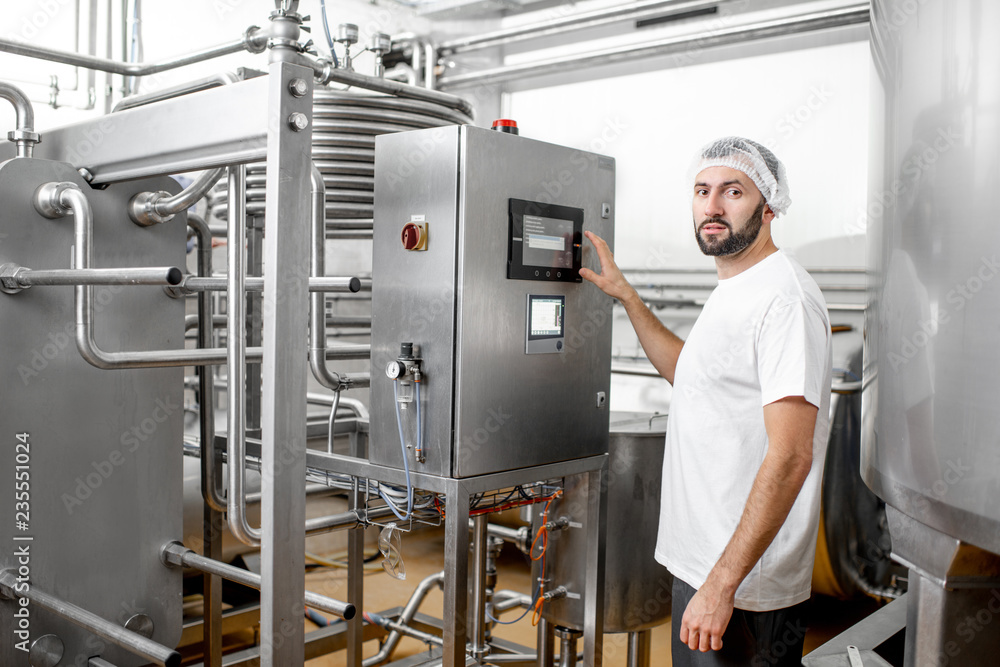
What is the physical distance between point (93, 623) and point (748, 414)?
4.22 feet

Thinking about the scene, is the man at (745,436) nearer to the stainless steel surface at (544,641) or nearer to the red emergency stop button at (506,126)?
the red emergency stop button at (506,126)

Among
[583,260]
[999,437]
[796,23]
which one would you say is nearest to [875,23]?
[999,437]

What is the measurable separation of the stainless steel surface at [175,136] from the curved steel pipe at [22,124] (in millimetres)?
55

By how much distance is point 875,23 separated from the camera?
1.22 metres

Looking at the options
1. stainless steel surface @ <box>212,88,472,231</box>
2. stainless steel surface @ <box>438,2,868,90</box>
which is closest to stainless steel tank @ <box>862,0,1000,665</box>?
stainless steel surface @ <box>212,88,472,231</box>

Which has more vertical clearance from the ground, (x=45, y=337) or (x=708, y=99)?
(x=708, y=99)

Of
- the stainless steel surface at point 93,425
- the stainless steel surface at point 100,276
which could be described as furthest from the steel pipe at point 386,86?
the stainless steel surface at point 100,276

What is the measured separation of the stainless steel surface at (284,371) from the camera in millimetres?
1201

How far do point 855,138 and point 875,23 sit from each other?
276cm

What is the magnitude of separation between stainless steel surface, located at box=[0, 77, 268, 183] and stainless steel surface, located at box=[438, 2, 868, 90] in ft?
9.92

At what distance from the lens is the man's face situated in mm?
1721

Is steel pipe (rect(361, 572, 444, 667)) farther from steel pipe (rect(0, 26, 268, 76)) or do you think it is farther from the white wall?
steel pipe (rect(0, 26, 268, 76))

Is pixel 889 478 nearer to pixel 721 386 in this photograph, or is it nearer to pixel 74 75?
pixel 721 386

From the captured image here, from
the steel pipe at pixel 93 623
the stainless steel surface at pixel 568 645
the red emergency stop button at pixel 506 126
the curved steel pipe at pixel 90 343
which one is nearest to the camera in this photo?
the steel pipe at pixel 93 623
